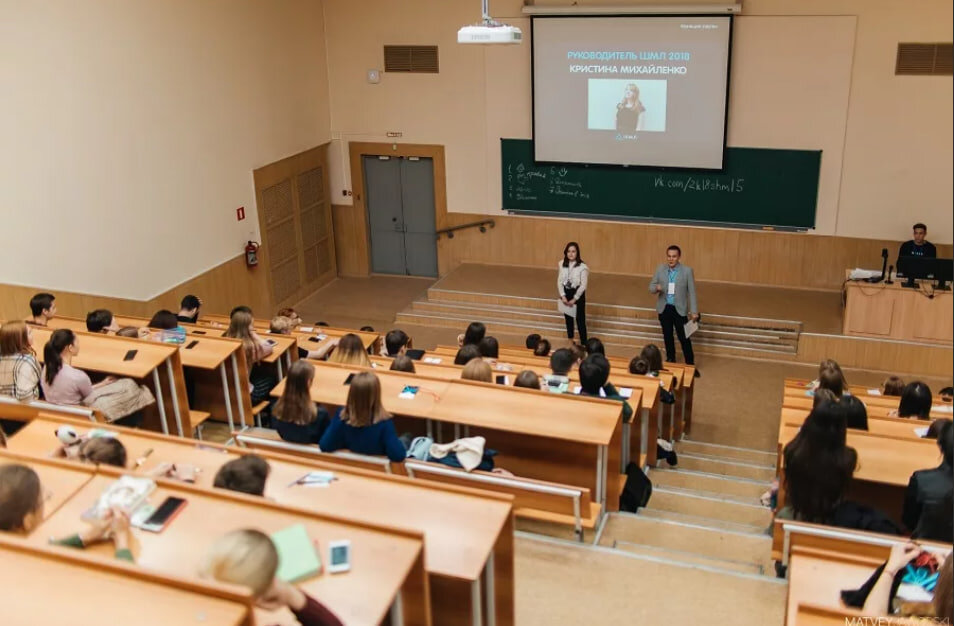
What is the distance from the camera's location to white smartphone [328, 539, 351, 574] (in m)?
3.21

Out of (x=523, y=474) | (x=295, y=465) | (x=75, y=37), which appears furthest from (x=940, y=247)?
(x=75, y=37)

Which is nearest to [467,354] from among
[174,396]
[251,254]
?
[174,396]

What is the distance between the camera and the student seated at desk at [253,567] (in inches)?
109

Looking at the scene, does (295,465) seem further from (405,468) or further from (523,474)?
(523,474)

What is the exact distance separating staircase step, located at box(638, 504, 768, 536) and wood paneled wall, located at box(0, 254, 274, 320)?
5950mm

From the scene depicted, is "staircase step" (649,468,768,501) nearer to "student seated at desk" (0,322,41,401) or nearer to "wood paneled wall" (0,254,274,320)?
"student seated at desk" (0,322,41,401)

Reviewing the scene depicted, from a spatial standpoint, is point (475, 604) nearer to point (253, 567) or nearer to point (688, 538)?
point (253, 567)

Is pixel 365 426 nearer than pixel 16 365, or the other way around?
pixel 365 426

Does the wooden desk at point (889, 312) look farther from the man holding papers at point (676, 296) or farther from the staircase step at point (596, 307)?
the man holding papers at point (676, 296)

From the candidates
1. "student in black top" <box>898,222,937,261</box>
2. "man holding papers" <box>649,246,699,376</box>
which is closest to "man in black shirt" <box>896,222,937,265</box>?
"student in black top" <box>898,222,937,261</box>

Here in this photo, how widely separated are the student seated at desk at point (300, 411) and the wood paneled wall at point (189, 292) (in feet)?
14.0

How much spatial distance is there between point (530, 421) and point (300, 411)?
139 centimetres

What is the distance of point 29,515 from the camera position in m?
3.47

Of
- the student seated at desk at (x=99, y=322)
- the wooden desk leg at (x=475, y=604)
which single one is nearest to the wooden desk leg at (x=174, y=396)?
the student seated at desk at (x=99, y=322)
